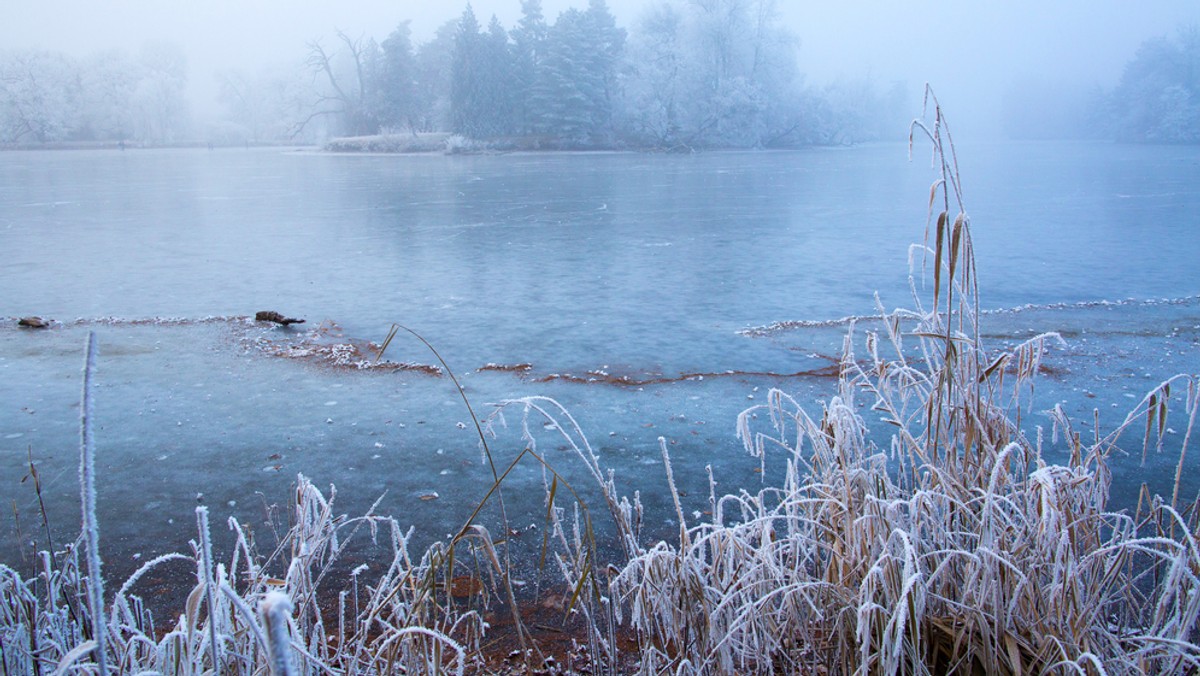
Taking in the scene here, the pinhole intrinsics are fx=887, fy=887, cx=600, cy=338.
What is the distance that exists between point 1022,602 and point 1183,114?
56880 mm

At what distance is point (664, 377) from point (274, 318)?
11.3ft

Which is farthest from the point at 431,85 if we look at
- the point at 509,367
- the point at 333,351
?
the point at 509,367

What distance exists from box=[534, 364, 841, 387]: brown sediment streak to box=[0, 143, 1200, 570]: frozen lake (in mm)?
30

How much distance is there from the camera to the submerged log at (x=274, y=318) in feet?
23.2

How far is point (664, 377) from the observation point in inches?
219

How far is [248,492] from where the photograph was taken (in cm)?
391

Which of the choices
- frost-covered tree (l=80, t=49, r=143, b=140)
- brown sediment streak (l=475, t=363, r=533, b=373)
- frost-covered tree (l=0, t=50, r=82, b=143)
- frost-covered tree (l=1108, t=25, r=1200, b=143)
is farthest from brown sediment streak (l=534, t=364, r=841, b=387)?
frost-covered tree (l=80, t=49, r=143, b=140)

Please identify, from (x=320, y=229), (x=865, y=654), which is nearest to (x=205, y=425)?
(x=865, y=654)

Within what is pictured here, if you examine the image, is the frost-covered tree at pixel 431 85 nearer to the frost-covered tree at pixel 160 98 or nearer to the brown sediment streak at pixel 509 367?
the frost-covered tree at pixel 160 98

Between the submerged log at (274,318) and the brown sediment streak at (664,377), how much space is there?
2.61 meters

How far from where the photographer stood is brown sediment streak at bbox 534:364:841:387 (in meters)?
5.49

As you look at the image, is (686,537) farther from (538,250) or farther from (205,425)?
(538,250)

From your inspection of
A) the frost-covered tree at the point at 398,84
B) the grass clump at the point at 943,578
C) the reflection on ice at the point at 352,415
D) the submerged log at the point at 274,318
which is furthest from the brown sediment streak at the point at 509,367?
the frost-covered tree at the point at 398,84

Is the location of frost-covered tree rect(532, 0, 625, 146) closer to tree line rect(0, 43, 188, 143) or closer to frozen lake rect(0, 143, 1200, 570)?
frozen lake rect(0, 143, 1200, 570)
